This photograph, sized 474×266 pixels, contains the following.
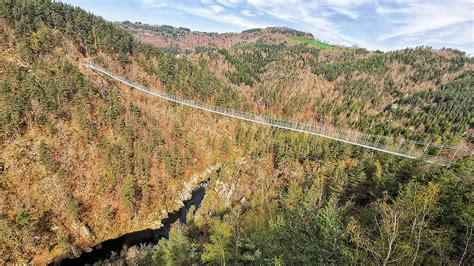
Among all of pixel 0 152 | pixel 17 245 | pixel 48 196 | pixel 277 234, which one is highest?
pixel 277 234

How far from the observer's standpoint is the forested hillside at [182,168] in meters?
27.5

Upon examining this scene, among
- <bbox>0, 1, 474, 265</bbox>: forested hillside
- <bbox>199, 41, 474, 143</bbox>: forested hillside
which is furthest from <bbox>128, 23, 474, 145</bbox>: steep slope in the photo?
<bbox>0, 1, 474, 265</bbox>: forested hillside

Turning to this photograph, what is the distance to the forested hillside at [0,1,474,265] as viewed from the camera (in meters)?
27.5

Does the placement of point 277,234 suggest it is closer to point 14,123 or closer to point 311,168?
point 311,168

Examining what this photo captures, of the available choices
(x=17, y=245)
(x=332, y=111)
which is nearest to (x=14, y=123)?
(x=17, y=245)

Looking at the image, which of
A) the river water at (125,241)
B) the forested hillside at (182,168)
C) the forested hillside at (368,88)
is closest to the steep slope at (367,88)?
the forested hillside at (368,88)

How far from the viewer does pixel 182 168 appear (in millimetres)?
66125

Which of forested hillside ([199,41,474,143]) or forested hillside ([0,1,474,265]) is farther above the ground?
forested hillside ([199,41,474,143])

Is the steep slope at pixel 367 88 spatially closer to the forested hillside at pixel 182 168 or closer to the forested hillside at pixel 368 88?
the forested hillside at pixel 368 88

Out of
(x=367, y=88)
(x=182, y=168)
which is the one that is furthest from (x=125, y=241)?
(x=367, y=88)

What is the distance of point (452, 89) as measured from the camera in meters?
110

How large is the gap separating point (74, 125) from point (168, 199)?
999 inches

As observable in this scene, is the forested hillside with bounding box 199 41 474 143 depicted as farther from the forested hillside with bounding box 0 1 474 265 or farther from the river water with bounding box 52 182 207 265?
the river water with bounding box 52 182 207 265

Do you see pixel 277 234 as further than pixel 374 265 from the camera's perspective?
Yes
